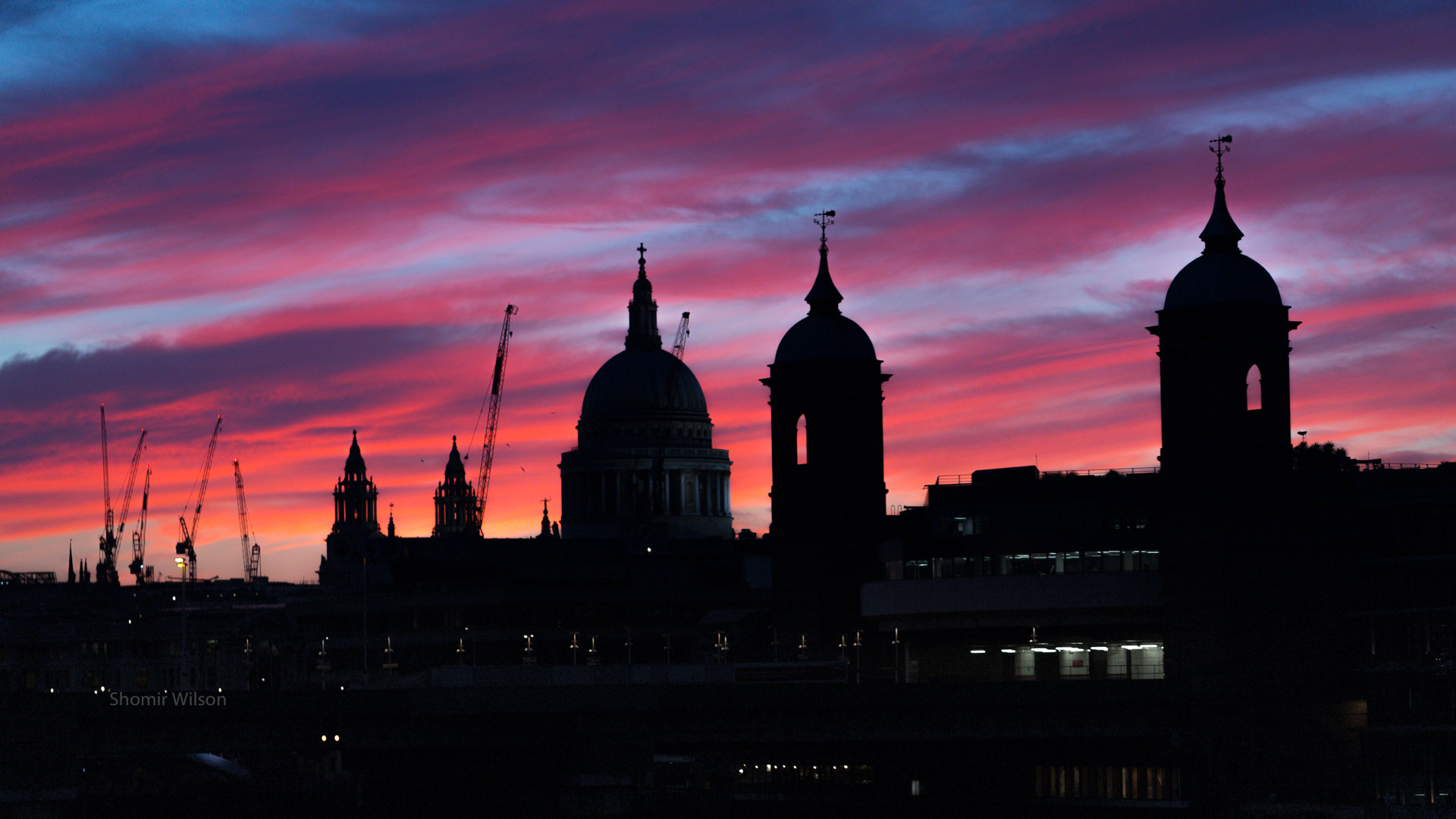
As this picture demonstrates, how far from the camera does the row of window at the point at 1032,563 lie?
16100 cm

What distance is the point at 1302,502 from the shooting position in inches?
5787

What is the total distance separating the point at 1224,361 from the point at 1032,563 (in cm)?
2374

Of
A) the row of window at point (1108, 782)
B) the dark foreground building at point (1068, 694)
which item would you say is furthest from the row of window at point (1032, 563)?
the row of window at point (1108, 782)

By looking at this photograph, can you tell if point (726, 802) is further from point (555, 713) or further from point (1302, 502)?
point (1302, 502)

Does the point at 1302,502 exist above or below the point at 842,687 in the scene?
above

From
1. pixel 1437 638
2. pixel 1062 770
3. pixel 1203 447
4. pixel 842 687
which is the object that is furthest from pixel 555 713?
pixel 1437 638

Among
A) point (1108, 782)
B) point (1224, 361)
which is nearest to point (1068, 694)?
point (1108, 782)

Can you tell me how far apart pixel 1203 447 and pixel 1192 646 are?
1237cm

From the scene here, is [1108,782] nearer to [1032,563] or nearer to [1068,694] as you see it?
[1068,694]

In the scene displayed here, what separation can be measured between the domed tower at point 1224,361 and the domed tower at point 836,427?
30.8 m

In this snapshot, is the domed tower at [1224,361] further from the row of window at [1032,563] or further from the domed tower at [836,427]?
the domed tower at [836,427]

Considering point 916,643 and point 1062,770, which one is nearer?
point 1062,770

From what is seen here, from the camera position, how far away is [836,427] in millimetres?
177125

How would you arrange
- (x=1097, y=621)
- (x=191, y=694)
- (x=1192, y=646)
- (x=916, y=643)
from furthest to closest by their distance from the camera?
(x=916, y=643) → (x=1097, y=621) → (x=1192, y=646) → (x=191, y=694)
